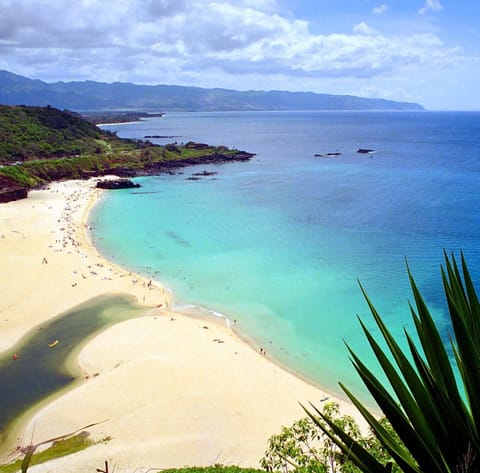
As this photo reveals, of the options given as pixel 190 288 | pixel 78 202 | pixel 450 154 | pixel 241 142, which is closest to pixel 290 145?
pixel 241 142

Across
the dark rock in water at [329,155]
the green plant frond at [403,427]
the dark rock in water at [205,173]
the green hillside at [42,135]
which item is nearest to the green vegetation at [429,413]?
the green plant frond at [403,427]

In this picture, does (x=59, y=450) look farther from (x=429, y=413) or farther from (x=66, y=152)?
(x=66, y=152)

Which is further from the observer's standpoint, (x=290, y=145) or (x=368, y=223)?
(x=290, y=145)

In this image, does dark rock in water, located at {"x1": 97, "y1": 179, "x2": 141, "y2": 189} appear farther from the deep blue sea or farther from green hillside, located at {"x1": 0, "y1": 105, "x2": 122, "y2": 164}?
green hillside, located at {"x1": 0, "y1": 105, "x2": 122, "y2": 164}

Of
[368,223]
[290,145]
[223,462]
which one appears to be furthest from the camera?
[290,145]

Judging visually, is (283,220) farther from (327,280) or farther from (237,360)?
(237,360)

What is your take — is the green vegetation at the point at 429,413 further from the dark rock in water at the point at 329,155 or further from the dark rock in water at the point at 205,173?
the dark rock in water at the point at 329,155
